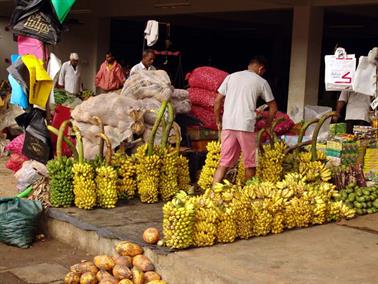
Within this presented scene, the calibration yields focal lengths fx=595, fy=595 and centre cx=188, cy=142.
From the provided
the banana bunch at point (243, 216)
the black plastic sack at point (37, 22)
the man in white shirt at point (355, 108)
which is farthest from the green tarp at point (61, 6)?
the man in white shirt at point (355, 108)

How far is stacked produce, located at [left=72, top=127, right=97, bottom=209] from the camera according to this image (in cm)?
608

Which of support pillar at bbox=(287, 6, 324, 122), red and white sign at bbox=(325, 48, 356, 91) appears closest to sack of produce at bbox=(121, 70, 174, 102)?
red and white sign at bbox=(325, 48, 356, 91)

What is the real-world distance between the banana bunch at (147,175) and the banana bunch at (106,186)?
33cm

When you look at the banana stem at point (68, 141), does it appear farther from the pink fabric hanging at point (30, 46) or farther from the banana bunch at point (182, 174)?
the banana bunch at point (182, 174)

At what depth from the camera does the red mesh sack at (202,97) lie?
828cm

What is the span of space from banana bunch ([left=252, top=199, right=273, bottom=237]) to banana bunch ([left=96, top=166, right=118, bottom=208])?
1.61 m

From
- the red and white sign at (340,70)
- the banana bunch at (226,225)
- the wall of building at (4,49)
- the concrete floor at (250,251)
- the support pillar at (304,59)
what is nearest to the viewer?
the concrete floor at (250,251)

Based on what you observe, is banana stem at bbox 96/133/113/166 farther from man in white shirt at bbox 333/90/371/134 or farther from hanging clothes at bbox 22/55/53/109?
man in white shirt at bbox 333/90/371/134

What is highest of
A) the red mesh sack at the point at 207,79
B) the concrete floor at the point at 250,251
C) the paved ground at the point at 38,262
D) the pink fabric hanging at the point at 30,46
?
the pink fabric hanging at the point at 30,46

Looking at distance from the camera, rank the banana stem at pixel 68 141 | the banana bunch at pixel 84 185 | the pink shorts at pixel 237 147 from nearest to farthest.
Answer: the banana bunch at pixel 84 185 < the banana stem at pixel 68 141 < the pink shorts at pixel 237 147

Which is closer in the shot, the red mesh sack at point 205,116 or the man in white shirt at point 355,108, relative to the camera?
the man in white shirt at point 355,108

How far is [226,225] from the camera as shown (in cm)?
510

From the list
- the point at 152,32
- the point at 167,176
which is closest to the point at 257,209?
the point at 167,176

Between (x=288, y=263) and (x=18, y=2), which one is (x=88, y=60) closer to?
(x=18, y=2)
